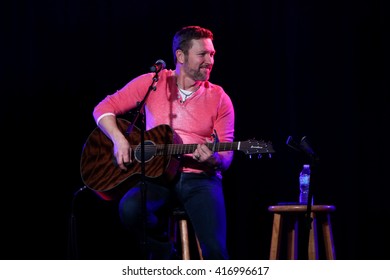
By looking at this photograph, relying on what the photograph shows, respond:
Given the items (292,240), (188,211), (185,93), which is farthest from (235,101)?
(188,211)

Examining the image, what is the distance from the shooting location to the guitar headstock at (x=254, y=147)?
144 inches

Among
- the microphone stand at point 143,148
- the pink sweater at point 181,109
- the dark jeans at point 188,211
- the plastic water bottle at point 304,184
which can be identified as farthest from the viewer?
the plastic water bottle at point 304,184

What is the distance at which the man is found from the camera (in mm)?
3643

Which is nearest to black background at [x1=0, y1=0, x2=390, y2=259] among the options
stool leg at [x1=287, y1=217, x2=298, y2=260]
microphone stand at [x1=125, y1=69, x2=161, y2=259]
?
stool leg at [x1=287, y1=217, x2=298, y2=260]

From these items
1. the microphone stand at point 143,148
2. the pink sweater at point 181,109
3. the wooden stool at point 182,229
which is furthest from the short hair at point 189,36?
the wooden stool at point 182,229

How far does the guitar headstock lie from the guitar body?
447 mm

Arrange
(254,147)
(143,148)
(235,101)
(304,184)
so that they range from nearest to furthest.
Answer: (143,148), (254,147), (304,184), (235,101)

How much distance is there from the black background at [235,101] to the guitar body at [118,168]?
2.81ft

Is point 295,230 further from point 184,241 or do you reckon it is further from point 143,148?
point 143,148

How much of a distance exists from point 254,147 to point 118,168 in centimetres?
94

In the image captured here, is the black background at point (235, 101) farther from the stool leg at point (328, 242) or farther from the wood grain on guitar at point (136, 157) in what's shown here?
the wood grain on guitar at point (136, 157)

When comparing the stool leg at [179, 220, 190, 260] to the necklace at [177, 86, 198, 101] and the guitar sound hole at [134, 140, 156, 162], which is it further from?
the necklace at [177, 86, 198, 101]

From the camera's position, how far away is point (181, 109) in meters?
4.01
